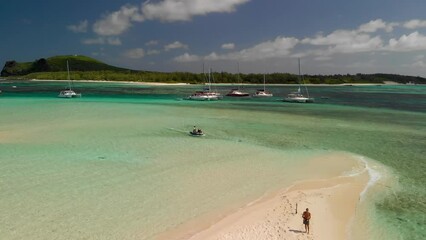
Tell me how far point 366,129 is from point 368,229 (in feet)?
116

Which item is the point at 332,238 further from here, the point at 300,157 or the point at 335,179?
the point at 300,157

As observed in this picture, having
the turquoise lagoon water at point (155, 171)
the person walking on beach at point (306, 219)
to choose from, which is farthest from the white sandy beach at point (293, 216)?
the turquoise lagoon water at point (155, 171)

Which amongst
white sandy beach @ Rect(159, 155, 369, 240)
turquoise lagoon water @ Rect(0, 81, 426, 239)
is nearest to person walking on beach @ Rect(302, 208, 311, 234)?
white sandy beach @ Rect(159, 155, 369, 240)

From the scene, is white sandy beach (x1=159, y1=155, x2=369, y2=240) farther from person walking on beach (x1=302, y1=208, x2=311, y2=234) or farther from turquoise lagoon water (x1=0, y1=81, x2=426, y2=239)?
turquoise lagoon water (x1=0, y1=81, x2=426, y2=239)

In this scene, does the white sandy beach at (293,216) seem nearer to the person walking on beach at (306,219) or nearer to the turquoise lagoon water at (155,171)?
the person walking on beach at (306,219)

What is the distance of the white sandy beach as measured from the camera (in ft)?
54.4

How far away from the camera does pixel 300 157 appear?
31.9m

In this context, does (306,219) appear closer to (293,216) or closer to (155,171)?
(293,216)

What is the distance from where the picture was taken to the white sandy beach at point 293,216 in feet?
54.4

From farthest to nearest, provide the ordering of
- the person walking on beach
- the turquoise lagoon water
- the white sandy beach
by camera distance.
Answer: the turquoise lagoon water < the person walking on beach < the white sandy beach

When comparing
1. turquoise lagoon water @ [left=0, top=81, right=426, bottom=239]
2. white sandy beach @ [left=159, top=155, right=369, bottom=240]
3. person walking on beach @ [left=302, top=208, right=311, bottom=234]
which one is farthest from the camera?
turquoise lagoon water @ [left=0, top=81, right=426, bottom=239]

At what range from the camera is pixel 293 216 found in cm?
1850

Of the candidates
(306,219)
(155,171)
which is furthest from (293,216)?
(155,171)

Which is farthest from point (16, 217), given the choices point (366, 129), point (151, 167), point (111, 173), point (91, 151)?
point (366, 129)
